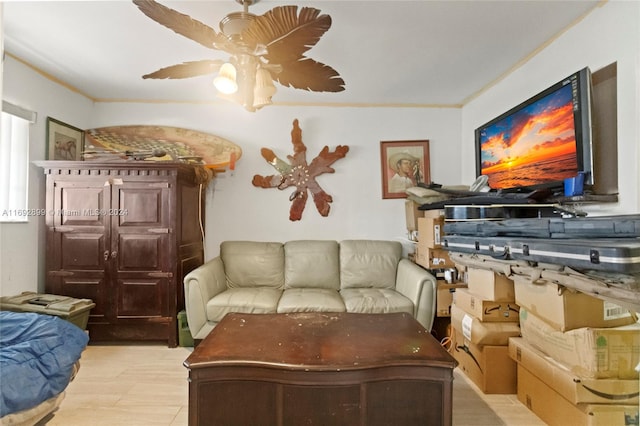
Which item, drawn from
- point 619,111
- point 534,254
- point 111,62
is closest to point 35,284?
point 111,62

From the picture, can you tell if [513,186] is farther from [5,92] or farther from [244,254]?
[5,92]

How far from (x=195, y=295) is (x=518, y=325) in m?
2.44

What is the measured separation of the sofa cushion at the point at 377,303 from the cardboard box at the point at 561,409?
35.7 inches

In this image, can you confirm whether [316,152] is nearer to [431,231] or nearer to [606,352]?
[431,231]

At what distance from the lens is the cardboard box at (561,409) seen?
1.62m

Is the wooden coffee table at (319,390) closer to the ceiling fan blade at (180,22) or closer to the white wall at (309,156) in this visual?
the ceiling fan blade at (180,22)

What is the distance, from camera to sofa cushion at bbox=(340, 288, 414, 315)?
274 centimetres

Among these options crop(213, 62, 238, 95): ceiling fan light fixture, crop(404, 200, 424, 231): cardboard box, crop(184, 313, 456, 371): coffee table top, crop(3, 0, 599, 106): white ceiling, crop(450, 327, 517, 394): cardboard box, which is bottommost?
crop(450, 327, 517, 394): cardboard box

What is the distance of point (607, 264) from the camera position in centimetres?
109

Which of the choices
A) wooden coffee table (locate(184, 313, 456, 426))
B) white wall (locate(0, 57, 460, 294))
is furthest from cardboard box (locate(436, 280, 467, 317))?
wooden coffee table (locate(184, 313, 456, 426))

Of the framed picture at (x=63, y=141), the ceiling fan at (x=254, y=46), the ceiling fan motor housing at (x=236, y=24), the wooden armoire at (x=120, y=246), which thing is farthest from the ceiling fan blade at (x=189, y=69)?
the framed picture at (x=63, y=141)

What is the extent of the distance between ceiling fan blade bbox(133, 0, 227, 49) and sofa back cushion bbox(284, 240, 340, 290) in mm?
2123

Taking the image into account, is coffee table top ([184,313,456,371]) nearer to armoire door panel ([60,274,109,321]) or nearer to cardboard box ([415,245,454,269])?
cardboard box ([415,245,454,269])

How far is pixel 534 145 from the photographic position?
2312 mm
